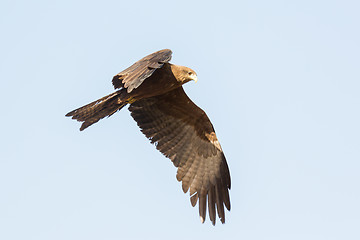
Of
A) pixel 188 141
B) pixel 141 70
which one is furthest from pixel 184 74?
pixel 188 141

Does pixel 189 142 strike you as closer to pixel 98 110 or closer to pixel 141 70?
pixel 98 110

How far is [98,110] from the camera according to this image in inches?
417

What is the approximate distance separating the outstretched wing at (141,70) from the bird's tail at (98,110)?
271mm

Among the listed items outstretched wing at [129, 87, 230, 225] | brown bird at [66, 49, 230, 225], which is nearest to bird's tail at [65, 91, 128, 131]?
brown bird at [66, 49, 230, 225]

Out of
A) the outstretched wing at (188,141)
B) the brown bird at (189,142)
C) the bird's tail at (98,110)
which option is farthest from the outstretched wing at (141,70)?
the outstretched wing at (188,141)

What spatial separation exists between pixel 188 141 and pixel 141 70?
10.5ft

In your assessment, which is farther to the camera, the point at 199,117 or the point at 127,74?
the point at 199,117

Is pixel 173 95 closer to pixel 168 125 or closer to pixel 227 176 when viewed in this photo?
pixel 168 125

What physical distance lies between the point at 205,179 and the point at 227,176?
0.44 m

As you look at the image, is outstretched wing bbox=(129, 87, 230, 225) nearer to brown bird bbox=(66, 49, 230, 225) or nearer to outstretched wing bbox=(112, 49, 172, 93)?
brown bird bbox=(66, 49, 230, 225)

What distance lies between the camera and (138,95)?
10.8 metres

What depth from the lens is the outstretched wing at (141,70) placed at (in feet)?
29.6

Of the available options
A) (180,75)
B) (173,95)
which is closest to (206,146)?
(173,95)

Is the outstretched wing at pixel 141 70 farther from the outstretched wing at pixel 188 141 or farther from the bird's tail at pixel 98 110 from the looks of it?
the outstretched wing at pixel 188 141
